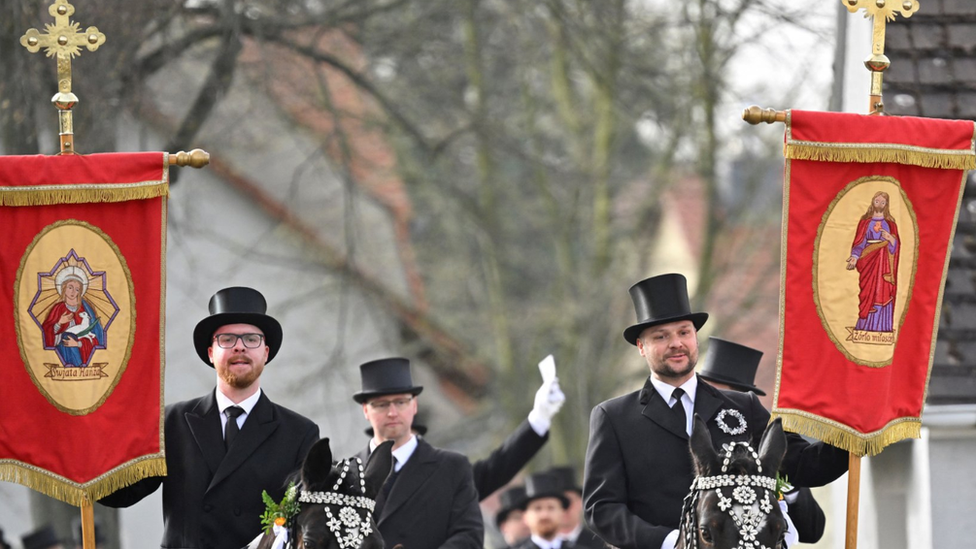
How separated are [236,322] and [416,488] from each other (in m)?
1.71

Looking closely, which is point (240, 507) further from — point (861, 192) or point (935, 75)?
point (935, 75)

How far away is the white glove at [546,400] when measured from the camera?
976 cm

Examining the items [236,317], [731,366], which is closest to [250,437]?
[236,317]

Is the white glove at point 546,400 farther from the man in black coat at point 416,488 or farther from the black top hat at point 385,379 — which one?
the man in black coat at point 416,488

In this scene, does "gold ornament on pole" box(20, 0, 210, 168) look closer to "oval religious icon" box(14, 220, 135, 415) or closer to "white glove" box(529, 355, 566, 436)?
"oval religious icon" box(14, 220, 135, 415)

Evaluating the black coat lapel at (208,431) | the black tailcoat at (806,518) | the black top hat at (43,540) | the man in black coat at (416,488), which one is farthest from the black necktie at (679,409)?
the black top hat at (43,540)

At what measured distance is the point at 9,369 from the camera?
24.2 feet

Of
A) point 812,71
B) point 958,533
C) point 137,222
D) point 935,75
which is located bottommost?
point 958,533

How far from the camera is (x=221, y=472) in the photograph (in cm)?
720

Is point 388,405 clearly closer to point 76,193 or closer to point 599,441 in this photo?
point 599,441

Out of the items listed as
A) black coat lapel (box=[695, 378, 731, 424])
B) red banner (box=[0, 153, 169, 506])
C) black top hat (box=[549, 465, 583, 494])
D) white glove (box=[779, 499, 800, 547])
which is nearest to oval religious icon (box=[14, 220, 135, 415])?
red banner (box=[0, 153, 169, 506])

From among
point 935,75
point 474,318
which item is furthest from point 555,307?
point 935,75

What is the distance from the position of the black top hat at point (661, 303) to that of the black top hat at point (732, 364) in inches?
65.6

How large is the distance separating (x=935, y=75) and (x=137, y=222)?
511cm
